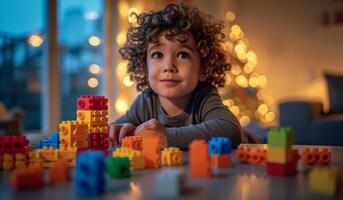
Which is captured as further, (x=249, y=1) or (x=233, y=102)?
(x=249, y=1)

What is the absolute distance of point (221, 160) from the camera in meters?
0.61

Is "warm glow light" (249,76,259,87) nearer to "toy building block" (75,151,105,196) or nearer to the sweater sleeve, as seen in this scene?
the sweater sleeve

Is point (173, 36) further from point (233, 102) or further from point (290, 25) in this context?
point (290, 25)

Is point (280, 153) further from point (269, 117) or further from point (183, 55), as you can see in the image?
point (269, 117)

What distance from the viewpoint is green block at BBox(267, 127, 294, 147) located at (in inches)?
20.1

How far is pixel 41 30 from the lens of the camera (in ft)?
9.51

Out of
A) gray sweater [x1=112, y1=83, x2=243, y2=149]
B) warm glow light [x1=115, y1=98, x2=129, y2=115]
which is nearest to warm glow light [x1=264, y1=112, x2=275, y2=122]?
warm glow light [x1=115, y1=98, x2=129, y2=115]

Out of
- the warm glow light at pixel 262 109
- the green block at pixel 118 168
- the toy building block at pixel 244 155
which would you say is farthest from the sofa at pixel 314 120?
the green block at pixel 118 168

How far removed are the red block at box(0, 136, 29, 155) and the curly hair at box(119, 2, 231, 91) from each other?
19.9 inches

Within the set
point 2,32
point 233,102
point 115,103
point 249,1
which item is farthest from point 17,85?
point 249,1

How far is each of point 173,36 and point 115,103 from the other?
2.44m

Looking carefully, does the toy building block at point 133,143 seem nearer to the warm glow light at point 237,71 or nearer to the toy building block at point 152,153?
the toy building block at point 152,153

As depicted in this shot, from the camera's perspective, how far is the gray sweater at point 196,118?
86 centimetres

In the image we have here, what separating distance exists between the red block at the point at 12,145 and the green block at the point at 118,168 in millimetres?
166
